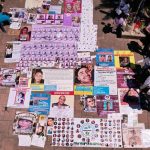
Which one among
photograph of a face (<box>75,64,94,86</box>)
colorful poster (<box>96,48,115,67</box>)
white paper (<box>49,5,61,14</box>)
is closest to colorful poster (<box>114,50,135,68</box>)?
colorful poster (<box>96,48,115,67</box>)

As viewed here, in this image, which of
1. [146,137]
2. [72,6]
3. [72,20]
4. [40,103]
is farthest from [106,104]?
[72,6]

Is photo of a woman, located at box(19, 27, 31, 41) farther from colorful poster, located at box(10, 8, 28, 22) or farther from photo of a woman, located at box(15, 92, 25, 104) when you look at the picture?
photo of a woman, located at box(15, 92, 25, 104)

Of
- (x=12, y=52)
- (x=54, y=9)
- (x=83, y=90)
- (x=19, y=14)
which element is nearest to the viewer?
(x=83, y=90)

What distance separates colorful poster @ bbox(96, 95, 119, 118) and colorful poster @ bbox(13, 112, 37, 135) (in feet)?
6.35

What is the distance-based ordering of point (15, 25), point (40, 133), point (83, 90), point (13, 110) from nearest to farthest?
1. point (40, 133)
2. point (13, 110)
3. point (83, 90)
4. point (15, 25)

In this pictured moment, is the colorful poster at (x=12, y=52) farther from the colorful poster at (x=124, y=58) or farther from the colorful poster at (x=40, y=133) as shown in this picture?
the colorful poster at (x=124, y=58)

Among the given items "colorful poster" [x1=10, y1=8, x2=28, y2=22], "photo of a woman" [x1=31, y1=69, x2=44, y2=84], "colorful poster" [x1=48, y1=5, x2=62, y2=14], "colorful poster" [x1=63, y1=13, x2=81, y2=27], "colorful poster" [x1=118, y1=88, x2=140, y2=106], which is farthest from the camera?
"colorful poster" [x1=48, y1=5, x2=62, y2=14]

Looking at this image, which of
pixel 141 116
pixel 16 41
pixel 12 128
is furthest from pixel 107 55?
pixel 12 128

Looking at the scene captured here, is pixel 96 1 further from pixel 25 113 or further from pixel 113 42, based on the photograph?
pixel 25 113

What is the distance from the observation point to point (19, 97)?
32.5 ft

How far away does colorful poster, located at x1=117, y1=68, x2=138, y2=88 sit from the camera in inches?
397

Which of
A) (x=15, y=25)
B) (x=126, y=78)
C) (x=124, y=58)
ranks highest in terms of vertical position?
(x=15, y=25)

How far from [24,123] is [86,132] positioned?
1.83 meters

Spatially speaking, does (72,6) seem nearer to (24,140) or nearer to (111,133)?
(111,133)
